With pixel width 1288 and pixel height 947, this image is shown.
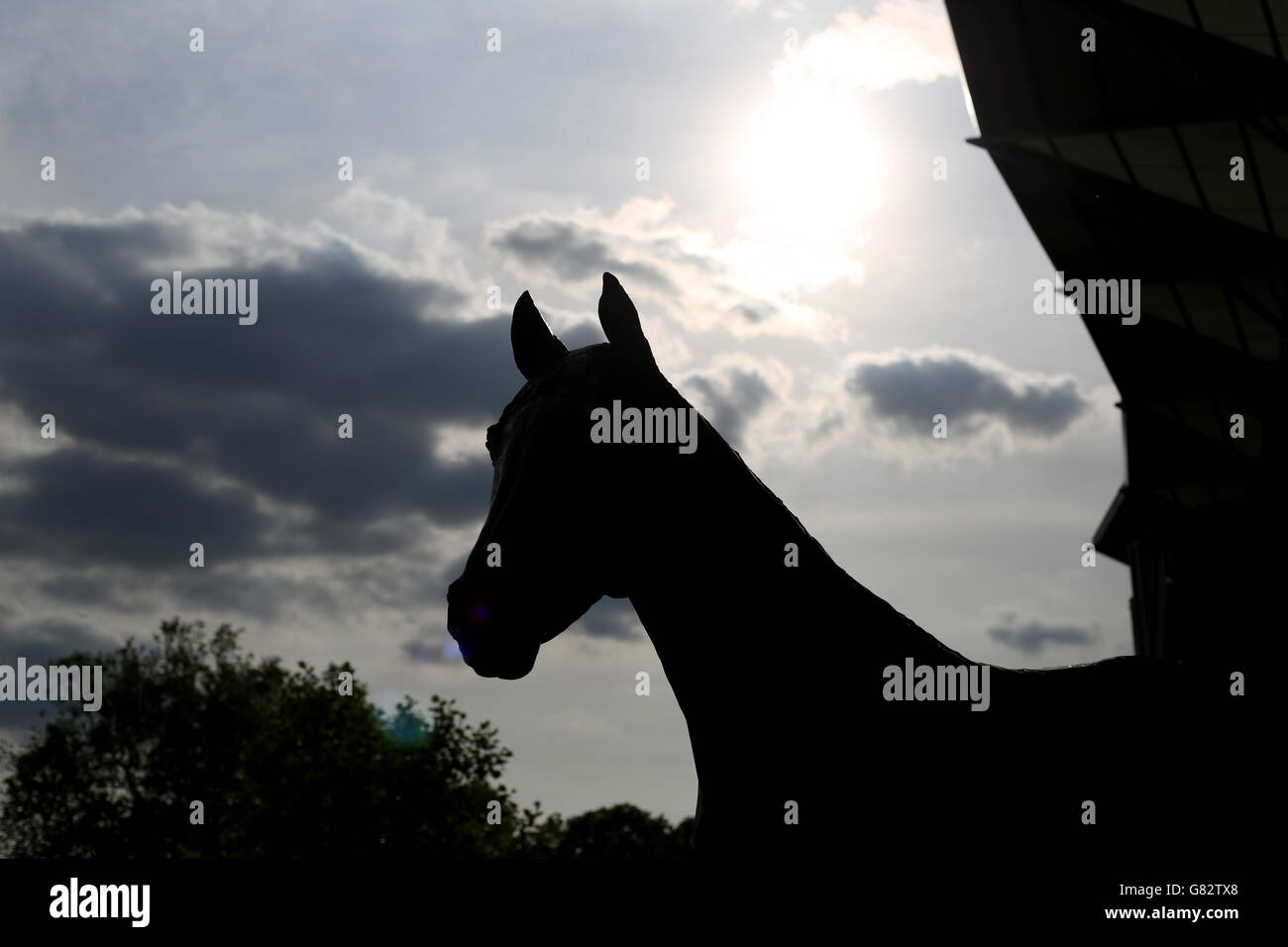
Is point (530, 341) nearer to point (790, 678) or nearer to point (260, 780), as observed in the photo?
point (790, 678)

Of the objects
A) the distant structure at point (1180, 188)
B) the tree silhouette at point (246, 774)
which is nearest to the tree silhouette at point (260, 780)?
the tree silhouette at point (246, 774)

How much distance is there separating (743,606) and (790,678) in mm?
193

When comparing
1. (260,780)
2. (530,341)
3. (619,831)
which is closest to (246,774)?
(260,780)

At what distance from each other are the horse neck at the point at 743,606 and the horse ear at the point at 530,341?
1.84ft

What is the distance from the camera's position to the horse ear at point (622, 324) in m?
2.79

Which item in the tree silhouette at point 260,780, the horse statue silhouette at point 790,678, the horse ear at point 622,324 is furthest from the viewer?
the tree silhouette at point 260,780

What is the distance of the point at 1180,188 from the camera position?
66.1 feet

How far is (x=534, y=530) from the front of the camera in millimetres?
2609

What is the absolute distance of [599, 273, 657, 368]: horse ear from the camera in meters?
2.79

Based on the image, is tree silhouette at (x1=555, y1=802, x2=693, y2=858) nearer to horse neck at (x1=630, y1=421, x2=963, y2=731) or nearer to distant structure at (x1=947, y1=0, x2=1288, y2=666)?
distant structure at (x1=947, y1=0, x2=1288, y2=666)

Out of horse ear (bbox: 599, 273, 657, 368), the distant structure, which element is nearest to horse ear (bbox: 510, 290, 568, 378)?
horse ear (bbox: 599, 273, 657, 368)

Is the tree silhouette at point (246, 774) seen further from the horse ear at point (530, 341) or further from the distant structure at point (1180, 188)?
the horse ear at point (530, 341)
